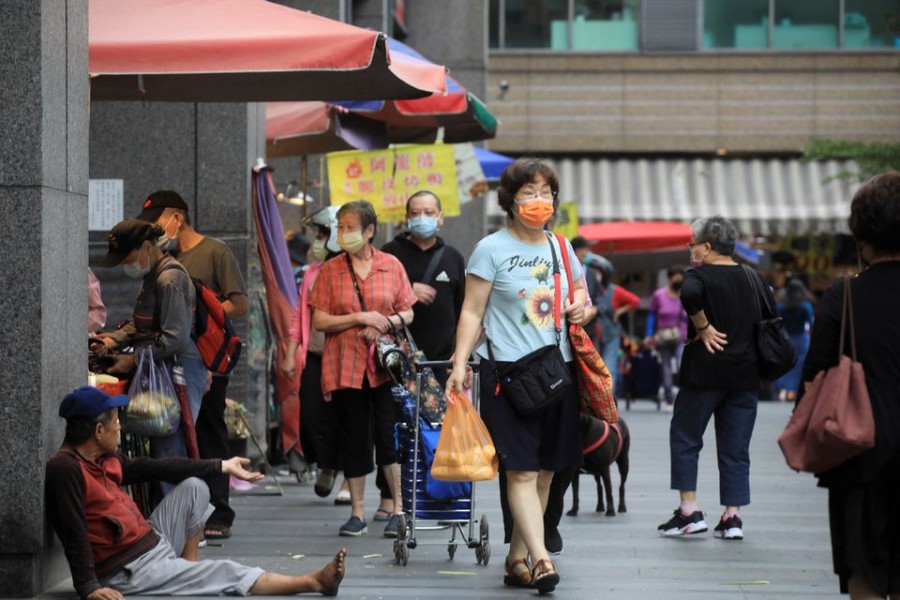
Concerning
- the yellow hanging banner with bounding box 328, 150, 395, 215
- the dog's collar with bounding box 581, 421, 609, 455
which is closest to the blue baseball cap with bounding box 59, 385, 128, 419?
the dog's collar with bounding box 581, 421, 609, 455

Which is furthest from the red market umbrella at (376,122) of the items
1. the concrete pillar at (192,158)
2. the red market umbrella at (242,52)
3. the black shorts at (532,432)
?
the black shorts at (532,432)

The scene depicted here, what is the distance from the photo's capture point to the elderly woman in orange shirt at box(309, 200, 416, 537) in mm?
9586

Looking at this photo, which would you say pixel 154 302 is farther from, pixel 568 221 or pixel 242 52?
pixel 568 221

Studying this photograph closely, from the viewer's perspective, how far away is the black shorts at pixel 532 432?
7.62 metres

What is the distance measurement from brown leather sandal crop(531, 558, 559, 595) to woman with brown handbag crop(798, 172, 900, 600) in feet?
5.73

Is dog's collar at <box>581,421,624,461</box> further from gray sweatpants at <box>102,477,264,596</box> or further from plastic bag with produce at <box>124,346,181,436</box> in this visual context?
gray sweatpants at <box>102,477,264,596</box>

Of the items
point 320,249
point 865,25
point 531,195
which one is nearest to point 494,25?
point 865,25

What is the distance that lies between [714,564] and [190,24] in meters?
3.90

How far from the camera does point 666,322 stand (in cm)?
2181

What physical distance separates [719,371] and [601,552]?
1345 millimetres

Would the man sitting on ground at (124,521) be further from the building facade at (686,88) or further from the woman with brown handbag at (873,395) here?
the building facade at (686,88)

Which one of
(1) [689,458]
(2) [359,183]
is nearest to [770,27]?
(2) [359,183]

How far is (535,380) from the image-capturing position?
24.8 ft

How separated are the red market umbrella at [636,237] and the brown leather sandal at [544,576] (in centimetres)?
1876
